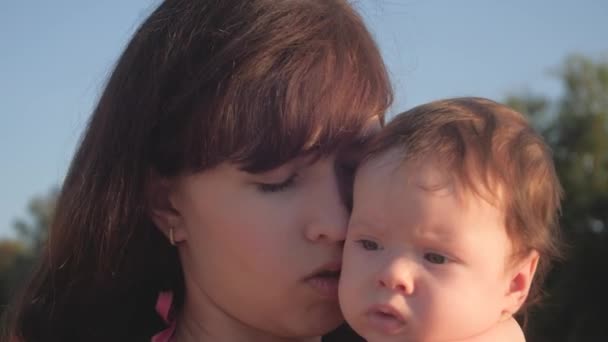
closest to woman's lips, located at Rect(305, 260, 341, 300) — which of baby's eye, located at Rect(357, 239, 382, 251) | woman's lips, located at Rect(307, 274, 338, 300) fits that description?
woman's lips, located at Rect(307, 274, 338, 300)

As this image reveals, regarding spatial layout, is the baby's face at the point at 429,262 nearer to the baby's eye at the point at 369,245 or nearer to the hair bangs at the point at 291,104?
the baby's eye at the point at 369,245

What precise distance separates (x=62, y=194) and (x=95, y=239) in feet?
0.73

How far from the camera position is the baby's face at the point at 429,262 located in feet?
6.74

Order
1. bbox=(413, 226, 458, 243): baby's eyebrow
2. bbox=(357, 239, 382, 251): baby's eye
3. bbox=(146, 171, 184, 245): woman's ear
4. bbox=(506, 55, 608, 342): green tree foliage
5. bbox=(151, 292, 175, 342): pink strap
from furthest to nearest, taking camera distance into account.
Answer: bbox=(506, 55, 608, 342): green tree foliage, bbox=(151, 292, 175, 342): pink strap, bbox=(146, 171, 184, 245): woman's ear, bbox=(357, 239, 382, 251): baby's eye, bbox=(413, 226, 458, 243): baby's eyebrow

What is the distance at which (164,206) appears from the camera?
109 inches

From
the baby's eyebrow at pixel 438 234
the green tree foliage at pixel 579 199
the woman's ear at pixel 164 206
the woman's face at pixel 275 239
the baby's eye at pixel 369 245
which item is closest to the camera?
the baby's eyebrow at pixel 438 234

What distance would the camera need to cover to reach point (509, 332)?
2.24 meters

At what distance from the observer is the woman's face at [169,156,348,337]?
2393 millimetres

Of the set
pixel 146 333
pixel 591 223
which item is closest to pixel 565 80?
pixel 591 223

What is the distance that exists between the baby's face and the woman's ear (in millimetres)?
769

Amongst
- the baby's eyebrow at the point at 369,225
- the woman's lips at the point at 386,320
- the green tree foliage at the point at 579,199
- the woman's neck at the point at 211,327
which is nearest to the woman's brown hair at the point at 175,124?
the woman's neck at the point at 211,327

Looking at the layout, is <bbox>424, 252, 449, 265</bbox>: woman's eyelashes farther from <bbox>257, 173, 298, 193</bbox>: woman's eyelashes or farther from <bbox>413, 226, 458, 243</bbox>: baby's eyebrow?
<bbox>257, 173, 298, 193</bbox>: woman's eyelashes

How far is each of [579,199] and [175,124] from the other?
17221 millimetres

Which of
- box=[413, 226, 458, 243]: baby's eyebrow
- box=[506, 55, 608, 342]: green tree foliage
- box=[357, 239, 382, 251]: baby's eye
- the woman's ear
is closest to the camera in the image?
box=[413, 226, 458, 243]: baby's eyebrow
